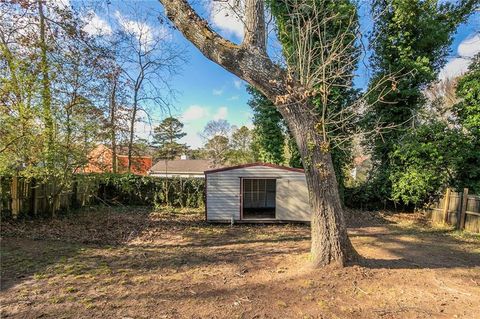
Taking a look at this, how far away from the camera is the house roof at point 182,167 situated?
24266 millimetres

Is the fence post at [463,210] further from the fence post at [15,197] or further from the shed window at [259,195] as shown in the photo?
the fence post at [15,197]

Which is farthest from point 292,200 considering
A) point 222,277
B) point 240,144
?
point 240,144

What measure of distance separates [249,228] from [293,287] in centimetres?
490

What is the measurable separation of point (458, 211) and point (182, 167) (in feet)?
67.1

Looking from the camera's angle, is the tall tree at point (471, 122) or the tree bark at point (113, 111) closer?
the tall tree at point (471, 122)

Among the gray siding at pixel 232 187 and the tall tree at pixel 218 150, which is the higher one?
the tall tree at pixel 218 150

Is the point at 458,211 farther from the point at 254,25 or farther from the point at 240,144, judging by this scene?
the point at 240,144

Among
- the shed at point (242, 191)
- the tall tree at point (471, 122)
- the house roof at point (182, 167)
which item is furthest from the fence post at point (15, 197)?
the house roof at point (182, 167)

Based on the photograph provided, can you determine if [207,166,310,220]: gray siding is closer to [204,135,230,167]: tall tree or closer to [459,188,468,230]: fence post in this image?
[459,188,468,230]: fence post

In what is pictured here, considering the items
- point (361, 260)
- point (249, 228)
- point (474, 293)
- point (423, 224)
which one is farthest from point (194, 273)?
point (423, 224)

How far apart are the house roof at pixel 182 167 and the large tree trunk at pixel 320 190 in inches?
793

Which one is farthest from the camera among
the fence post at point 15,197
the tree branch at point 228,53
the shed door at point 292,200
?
the shed door at point 292,200

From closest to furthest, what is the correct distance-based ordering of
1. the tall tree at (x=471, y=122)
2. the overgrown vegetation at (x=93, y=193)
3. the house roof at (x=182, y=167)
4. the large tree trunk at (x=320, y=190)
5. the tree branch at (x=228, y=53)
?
the tree branch at (x=228, y=53)
the large tree trunk at (x=320, y=190)
the overgrown vegetation at (x=93, y=193)
the tall tree at (x=471, y=122)
the house roof at (x=182, y=167)

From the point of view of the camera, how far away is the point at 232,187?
8945mm
